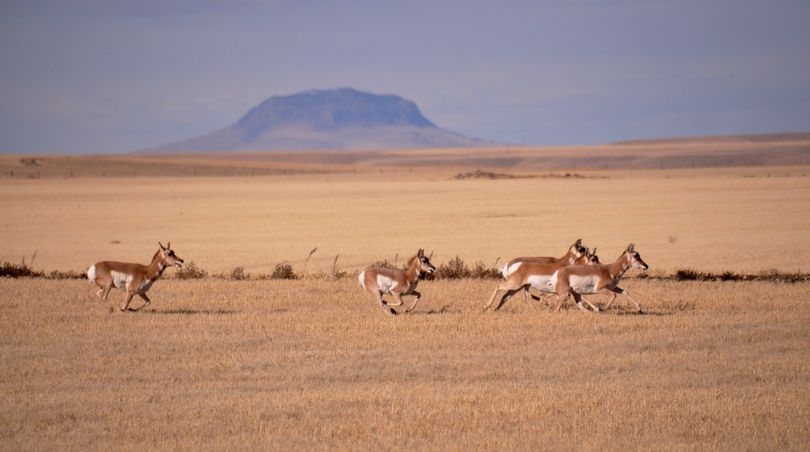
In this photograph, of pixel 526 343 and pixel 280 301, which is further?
pixel 280 301

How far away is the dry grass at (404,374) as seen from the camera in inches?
442

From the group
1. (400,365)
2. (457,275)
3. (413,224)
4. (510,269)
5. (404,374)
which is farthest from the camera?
(413,224)

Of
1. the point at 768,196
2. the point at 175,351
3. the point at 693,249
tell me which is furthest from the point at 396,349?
the point at 768,196

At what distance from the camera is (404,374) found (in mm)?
14227

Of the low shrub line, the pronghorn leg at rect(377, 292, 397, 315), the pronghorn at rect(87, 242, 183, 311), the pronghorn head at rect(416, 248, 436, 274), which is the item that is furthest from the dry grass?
the low shrub line

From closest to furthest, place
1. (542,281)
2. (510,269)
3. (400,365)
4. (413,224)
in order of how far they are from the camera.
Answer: (400,365)
(542,281)
(510,269)
(413,224)

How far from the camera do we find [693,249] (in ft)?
115

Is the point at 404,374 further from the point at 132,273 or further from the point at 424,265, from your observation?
the point at 132,273

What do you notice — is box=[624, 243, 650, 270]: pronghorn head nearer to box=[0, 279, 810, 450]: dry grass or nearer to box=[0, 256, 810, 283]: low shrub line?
box=[0, 279, 810, 450]: dry grass

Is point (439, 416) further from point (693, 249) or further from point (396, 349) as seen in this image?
point (693, 249)

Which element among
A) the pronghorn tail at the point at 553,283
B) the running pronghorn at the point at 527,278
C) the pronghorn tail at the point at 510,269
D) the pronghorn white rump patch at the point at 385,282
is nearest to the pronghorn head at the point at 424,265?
the pronghorn white rump patch at the point at 385,282


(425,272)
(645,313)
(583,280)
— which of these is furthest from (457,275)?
(645,313)

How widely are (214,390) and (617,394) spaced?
5.31 m

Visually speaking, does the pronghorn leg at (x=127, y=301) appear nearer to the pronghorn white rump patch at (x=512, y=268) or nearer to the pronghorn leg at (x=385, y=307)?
the pronghorn leg at (x=385, y=307)
